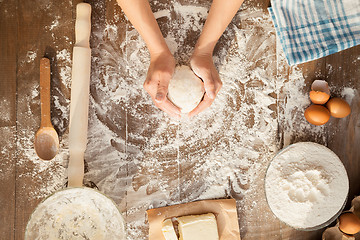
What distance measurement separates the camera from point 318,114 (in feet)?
3.12

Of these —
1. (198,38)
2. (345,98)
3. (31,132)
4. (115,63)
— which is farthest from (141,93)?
(345,98)

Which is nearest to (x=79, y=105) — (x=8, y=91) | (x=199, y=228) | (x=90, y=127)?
(x=90, y=127)

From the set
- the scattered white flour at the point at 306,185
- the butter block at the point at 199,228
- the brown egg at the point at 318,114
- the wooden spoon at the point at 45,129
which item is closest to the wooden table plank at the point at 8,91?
the wooden spoon at the point at 45,129

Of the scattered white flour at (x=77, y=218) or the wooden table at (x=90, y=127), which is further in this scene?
the wooden table at (x=90, y=127)

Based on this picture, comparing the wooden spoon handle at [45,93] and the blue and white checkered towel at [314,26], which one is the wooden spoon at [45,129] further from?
the blue and white checkered towel at [314,26]

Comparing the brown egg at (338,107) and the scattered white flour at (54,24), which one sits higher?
the scattered white flour at (54,24)

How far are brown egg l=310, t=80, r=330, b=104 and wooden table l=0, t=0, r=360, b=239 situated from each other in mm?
136

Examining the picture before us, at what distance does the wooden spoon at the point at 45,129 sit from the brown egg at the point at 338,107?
92 centimetres

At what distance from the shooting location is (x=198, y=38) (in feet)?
3.27

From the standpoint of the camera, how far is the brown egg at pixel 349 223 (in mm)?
913

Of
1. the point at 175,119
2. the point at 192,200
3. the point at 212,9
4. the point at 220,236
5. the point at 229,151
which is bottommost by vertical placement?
the point at 220,236

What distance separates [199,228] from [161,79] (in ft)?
1.61

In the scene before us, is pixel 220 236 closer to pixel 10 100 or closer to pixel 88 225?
pixel 88 225

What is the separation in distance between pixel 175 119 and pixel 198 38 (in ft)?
0.96
